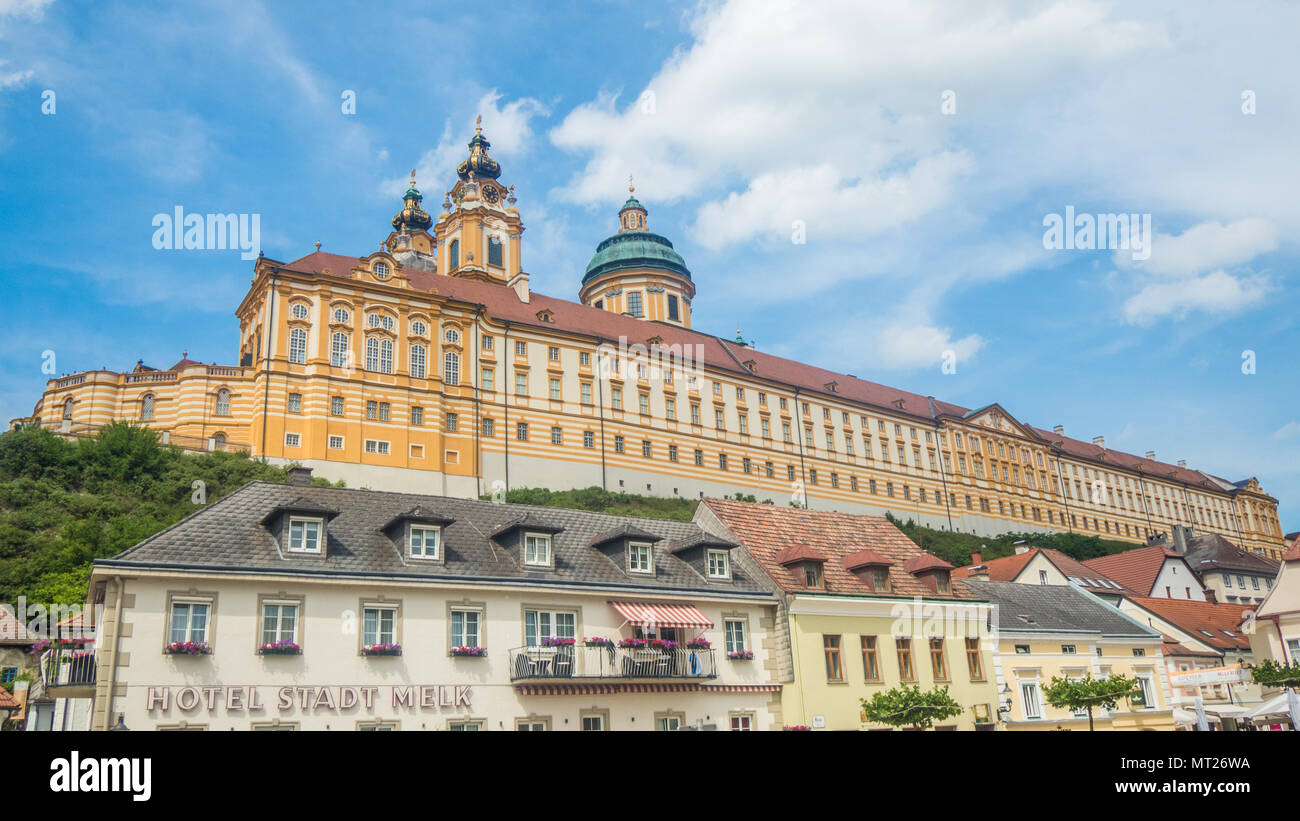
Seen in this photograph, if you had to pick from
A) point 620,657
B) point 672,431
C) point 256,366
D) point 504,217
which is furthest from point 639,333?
point 620,657

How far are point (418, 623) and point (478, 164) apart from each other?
262ft

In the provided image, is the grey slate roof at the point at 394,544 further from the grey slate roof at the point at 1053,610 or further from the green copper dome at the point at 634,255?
the green copper dome at the point at 634,255

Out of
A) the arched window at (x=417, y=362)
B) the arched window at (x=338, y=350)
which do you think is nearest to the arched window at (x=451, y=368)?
the arched window at (x=417, y=362)

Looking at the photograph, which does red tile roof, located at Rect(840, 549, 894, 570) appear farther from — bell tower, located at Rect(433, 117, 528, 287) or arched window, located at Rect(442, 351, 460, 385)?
bell tower, located at Rect(433, 117, 528, 287)

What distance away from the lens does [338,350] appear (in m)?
66.9

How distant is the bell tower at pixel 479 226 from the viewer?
95.9 metres

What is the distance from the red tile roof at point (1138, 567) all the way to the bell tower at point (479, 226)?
177ft

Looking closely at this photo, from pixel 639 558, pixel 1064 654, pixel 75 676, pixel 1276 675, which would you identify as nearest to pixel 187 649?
pixel 75 676

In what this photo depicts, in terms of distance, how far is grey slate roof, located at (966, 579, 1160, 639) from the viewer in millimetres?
38188

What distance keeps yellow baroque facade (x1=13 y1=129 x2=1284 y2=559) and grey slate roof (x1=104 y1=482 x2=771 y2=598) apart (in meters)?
34.3

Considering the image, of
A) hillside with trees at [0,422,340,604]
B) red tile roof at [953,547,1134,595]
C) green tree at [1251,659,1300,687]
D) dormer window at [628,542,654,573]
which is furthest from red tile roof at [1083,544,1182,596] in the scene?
hillside with trees at [0,422,340,604]

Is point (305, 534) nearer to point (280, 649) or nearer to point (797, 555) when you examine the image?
point (280, 649)

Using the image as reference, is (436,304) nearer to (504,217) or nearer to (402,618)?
(504,217)
